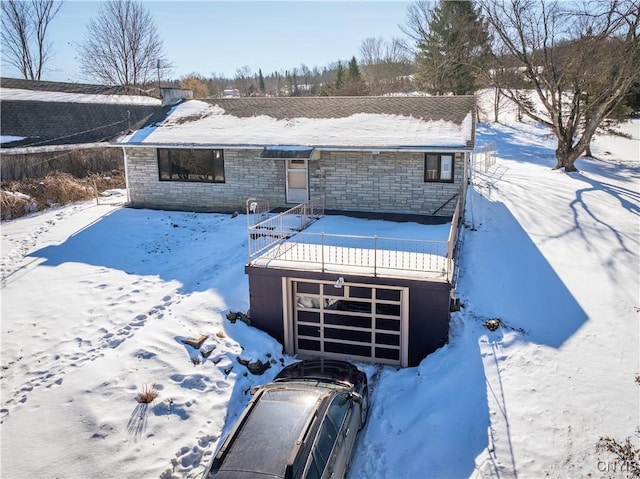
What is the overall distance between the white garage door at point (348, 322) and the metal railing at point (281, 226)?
1.69 metres

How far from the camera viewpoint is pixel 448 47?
127 feet

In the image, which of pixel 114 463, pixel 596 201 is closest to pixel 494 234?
pixel 596 201

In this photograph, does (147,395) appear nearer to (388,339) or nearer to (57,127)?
(388,339)

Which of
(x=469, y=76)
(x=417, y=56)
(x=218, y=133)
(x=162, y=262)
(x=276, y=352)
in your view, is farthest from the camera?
(x=417, y=56)

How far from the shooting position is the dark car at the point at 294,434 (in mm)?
5434

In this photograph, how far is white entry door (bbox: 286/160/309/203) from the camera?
1727cm

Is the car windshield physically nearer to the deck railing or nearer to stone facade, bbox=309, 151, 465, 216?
the deck railing

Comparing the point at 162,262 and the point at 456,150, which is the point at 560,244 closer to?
the point at 456,150

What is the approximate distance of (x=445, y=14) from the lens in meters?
38.6

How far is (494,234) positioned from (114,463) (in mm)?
12441

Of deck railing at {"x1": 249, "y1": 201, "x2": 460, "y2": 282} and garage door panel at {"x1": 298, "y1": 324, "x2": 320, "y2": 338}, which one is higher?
deck railing at {"x1": 249, "y1": 201, "x2": 460, "y2": 282}

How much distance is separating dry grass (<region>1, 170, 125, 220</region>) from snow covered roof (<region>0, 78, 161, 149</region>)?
2631 mm

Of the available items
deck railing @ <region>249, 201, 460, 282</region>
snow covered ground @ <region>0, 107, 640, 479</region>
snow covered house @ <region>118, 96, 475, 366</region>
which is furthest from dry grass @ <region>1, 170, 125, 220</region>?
deck railing @ <region>249, 201, 460, 282</region>

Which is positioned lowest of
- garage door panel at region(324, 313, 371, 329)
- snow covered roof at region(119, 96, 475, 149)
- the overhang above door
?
garage door panel at region(324, 313, 371, 329)
